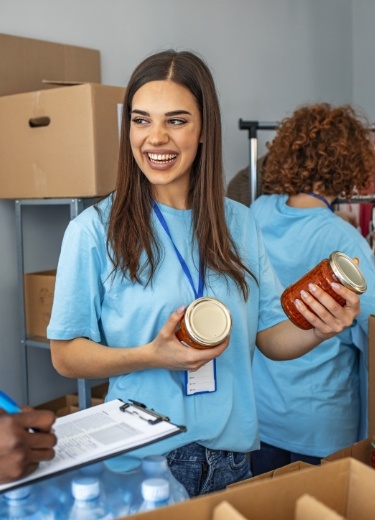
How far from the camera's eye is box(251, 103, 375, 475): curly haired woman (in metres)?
2.02

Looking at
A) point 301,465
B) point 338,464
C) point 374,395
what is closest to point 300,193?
point 374,395

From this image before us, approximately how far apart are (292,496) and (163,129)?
775 millimetres

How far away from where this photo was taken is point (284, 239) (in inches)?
81.6

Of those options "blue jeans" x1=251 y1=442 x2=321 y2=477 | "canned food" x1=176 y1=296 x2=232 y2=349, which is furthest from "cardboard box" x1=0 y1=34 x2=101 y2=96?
"canned food" x1=176 y1=296 x2=232 y2=349

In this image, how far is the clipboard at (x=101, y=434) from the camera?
2.65ft

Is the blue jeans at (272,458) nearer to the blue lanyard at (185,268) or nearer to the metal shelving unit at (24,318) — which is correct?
the metal shelving unit at (24,318)

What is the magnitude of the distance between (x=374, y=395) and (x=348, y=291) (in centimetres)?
61

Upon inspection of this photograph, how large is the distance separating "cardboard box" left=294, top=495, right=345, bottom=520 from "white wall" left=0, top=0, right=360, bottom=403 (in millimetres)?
2150

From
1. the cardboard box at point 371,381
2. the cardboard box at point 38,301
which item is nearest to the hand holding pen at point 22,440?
the cardboard box at point 371,381

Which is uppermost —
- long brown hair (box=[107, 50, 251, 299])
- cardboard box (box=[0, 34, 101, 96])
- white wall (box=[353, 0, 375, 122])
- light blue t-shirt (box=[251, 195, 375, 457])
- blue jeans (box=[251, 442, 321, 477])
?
white wall (box=[353, 0, 375, 122])

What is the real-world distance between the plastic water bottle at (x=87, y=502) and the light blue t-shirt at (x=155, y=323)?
0.43 meters

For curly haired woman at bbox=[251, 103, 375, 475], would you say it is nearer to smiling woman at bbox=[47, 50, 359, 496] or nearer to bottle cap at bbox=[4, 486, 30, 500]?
smiling woman at bbox=[47, 50, 359, 496]

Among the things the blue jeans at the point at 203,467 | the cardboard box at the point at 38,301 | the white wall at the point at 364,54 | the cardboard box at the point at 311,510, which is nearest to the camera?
the cardboard box at the point at 311,510

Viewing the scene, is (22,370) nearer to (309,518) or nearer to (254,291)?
(254,291)
